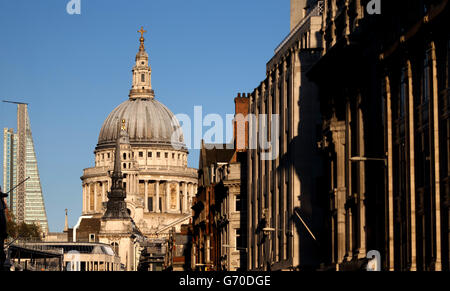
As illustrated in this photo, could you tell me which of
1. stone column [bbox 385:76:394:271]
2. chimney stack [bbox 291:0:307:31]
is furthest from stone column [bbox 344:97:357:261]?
chimney stack [bbox 291:0:307:31]

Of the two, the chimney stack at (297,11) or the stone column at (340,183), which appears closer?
the stone column at (340,183)

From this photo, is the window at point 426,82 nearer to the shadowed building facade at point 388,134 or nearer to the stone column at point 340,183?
the shadowed building facade at point 388,134

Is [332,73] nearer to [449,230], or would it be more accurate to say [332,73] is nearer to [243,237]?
[449,230]

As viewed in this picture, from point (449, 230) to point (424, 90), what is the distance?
6.83 metres

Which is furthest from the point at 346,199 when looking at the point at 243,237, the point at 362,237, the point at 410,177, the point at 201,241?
the point at 201,241

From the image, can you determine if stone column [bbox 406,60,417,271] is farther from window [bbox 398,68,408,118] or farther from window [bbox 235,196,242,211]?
window [bbox 235,196,242,211]

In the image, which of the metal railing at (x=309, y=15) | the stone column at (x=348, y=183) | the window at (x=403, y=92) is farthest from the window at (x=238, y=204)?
the window at (x=403, y=92)

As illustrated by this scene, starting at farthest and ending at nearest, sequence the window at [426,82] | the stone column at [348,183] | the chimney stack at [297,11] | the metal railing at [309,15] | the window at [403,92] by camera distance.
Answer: the chimney stack at [297,11], the metal railing at [309,15], the stone column at [348,183], the window at [403,92], the window at [426,82]

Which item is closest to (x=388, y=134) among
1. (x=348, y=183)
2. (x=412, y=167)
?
(x=412, y=167)

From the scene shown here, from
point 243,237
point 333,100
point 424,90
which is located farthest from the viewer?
point 243,237

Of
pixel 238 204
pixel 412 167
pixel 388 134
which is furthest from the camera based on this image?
pixel 238 204

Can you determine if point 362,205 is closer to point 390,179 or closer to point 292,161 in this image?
point 390,179

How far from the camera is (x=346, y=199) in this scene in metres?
66.6
